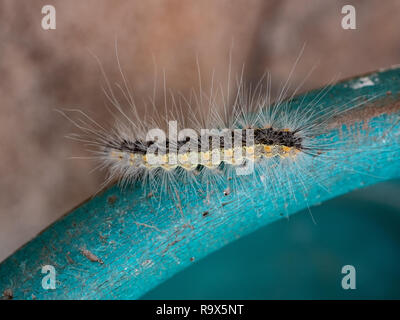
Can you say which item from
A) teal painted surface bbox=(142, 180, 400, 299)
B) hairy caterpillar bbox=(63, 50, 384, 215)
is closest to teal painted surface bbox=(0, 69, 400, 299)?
hairy caterpillar bbox=(63, 50, 384, 215)

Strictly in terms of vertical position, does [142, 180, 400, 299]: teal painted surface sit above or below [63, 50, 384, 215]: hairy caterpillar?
below

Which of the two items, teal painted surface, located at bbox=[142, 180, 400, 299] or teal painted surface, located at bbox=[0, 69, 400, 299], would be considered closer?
teal painted surface, located at bbox=[0, 69, 400, 299]

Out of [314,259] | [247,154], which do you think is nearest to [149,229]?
[247,154]

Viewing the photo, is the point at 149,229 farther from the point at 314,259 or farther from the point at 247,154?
the point at 314,259

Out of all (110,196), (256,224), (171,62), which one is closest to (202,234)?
(256,224)

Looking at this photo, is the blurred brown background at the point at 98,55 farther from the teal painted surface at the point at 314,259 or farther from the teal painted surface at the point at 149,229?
the teal painted surface at the point at 149,229

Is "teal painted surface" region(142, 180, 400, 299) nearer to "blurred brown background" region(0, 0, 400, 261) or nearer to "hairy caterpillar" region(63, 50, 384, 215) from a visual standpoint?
"blurred brown background" region(0, 0, 400, 261)

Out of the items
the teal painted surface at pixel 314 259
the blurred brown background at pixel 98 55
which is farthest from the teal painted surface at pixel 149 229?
the blurred brown background at pixel 98 55
